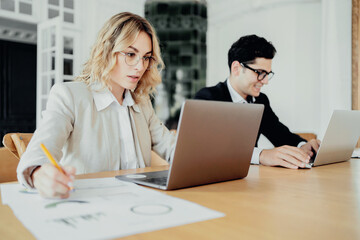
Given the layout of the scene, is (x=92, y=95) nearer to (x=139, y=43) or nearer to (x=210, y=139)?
(x=139, y=43)

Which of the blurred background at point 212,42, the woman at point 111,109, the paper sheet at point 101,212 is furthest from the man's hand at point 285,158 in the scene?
the blurred background at point 212,42

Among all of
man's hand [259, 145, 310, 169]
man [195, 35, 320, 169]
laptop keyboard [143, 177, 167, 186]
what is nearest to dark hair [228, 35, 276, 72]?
man [195, 35, 320, 169]

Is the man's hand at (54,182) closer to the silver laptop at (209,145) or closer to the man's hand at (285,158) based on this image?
the silver laptop at (209,145)

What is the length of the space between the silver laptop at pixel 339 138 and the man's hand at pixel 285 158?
0.27ft

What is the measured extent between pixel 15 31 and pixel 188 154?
6223 mm

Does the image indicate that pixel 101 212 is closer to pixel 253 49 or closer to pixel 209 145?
pixel 209 145

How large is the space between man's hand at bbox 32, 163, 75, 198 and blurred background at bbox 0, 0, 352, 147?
339 cm

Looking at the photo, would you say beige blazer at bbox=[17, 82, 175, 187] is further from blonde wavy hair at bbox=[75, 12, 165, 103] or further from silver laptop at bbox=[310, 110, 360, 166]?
silver laptop at bbox=[310, 110, 360, 166]

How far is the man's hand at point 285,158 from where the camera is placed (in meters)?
1.26

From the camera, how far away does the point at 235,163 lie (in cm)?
95

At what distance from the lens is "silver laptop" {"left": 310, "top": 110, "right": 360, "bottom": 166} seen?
1286 millimetres

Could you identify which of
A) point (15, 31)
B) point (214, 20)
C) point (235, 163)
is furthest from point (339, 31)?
point (15, 31)

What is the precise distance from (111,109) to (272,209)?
0.94 meters

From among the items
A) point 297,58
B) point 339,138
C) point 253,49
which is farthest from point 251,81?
point 297,58
